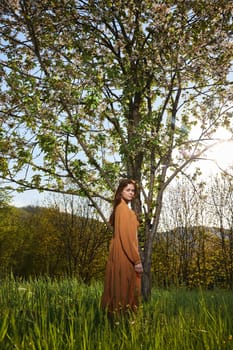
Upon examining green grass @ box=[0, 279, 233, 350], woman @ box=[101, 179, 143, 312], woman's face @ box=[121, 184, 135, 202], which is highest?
woman's face @ box=[121, 184, 135, 202]

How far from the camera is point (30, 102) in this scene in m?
8.05

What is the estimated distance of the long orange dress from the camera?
6133mm

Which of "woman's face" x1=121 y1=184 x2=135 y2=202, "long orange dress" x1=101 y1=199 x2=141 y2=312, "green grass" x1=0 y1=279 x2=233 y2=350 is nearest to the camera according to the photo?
"green grass" x1=0 y1=279 x2=233 y2=350

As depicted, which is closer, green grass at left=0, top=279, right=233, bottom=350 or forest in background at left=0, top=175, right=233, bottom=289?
green grass at left=0, top=279, right=233, bottom=350

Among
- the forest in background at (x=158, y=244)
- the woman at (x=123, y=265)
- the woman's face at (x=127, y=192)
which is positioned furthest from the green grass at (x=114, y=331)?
the forest in background at (x=158, y=244)

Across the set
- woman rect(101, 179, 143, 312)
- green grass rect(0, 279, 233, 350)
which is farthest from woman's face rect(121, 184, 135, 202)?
green grass rect(0, 279, 233, 350)

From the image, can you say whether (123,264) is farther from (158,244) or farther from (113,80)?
(158,244)

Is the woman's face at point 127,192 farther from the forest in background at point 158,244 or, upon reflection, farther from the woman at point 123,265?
the forest in background at point 158,244

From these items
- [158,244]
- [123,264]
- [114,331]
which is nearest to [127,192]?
[123,264]

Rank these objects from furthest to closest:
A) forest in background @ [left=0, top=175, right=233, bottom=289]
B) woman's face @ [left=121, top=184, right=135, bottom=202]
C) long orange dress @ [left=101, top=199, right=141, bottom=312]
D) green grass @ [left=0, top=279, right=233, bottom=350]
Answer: forest in background @ [left=0, top=175, right=233, bottom=289], woman's face @ [left=121, top=184, right=135, bottom=202], long orange dress @ [left=101, top=199, right=141, bottom=312], green grass @ [left=0, top=279, right=233, bottom=350]

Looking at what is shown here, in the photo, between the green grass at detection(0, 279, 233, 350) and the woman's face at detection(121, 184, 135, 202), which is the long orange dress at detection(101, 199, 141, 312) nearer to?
the woman's face at detection(121, 184, 135, 202)

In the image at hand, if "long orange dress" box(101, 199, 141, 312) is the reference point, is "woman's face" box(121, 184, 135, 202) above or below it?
above

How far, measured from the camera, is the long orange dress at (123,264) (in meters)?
6.13

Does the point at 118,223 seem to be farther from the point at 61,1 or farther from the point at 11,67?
the point at 61,1
